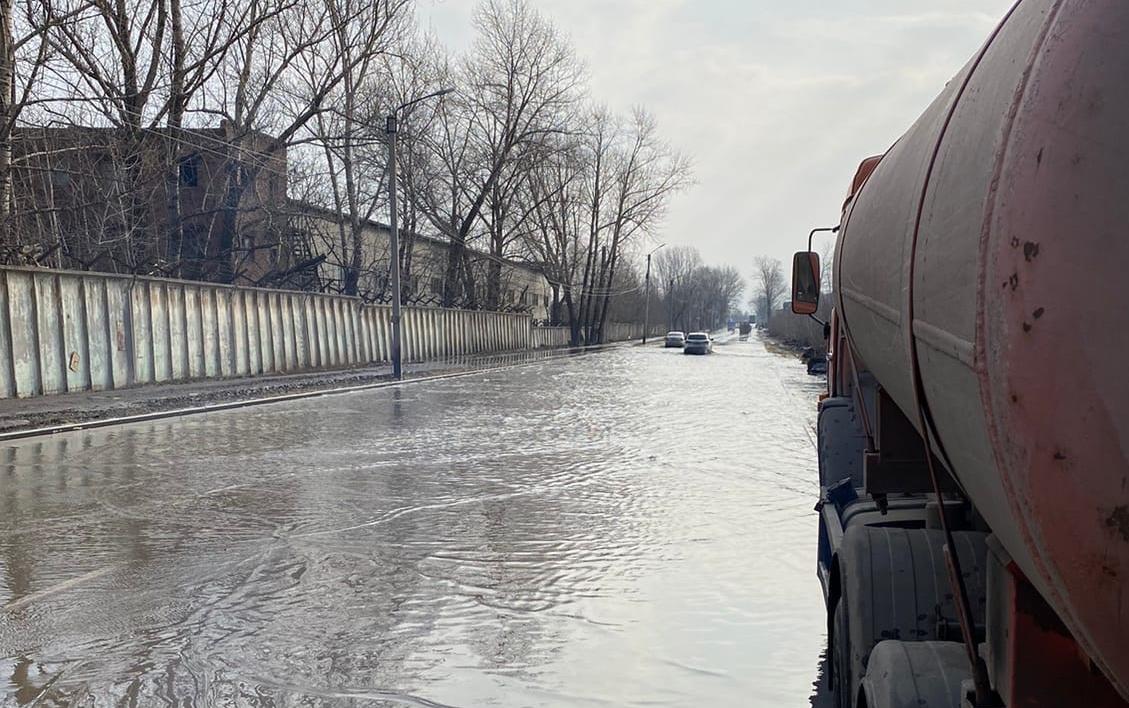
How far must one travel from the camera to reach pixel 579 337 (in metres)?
78.1

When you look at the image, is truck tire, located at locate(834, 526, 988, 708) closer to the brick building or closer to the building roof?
the brick building

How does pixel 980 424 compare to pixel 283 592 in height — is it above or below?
above

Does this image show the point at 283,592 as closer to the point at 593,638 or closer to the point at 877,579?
the point at 593,638

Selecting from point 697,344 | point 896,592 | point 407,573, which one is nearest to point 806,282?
point 407,573

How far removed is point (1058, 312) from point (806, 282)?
20.1ft

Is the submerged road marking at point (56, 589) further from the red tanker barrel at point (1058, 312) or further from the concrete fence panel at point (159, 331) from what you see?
the concrete fence panel at point (159, 331)

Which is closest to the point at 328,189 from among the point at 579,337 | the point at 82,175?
the point at 82,175

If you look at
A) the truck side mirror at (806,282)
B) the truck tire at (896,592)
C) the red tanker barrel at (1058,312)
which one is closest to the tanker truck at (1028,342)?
the red tanker barrel at (1058,312)

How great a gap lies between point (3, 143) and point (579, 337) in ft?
193

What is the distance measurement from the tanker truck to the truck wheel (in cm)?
99

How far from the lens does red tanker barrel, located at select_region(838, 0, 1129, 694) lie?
1.53 meters

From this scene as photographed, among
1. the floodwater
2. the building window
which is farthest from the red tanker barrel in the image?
the building window

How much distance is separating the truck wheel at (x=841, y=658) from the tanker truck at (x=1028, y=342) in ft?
3.26

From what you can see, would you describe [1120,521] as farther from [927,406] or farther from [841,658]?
[841,658]
